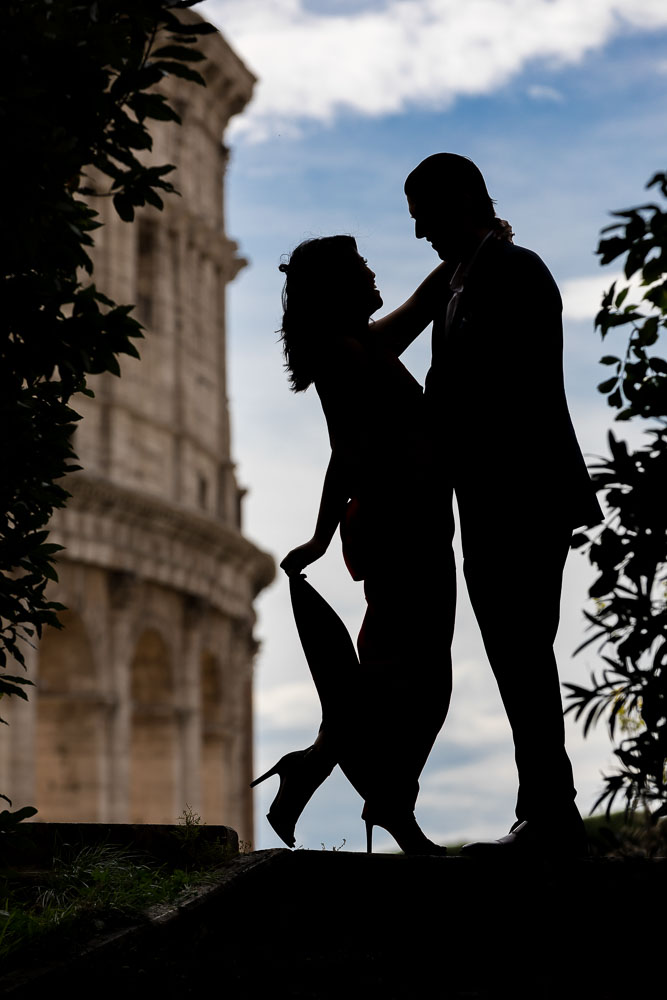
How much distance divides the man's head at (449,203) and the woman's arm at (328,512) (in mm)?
927

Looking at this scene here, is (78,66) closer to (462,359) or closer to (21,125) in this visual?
(21,125)

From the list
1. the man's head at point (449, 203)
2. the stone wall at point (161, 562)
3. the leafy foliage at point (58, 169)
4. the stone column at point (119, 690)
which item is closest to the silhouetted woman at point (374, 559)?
the man's head at point (449, 203)

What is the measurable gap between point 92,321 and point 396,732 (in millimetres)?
1950

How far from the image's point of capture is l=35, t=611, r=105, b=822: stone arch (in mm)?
37125

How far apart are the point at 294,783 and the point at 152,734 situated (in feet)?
111

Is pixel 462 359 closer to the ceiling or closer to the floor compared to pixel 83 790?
closer to the floor

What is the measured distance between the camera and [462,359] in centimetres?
688

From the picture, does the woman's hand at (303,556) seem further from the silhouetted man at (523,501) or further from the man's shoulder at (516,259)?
the man's shoulder at (516,259)

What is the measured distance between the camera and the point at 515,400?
22.1 feet

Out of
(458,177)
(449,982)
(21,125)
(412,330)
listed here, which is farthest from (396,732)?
(21,125)

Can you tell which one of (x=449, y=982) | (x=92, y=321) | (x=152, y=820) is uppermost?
(x=152, y=820)

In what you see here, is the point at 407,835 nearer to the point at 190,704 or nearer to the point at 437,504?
the point at 437,504

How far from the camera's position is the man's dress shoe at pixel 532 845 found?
6559 mm

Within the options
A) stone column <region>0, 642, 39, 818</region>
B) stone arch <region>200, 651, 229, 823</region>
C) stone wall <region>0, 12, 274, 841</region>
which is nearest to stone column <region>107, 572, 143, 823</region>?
stone wall <region>0, 12, 274, 841</region>
